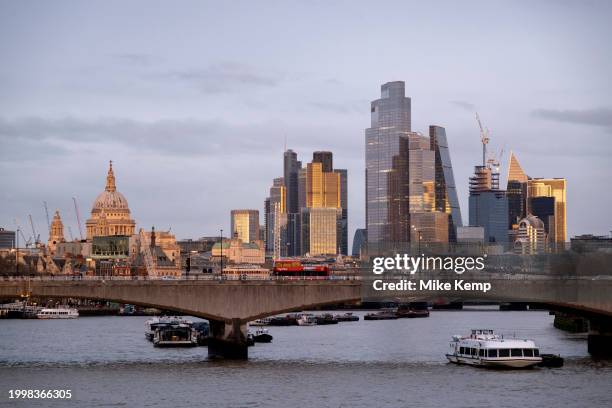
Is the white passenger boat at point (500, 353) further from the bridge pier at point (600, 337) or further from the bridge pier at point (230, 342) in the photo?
the bridge pier at point (230, 342)

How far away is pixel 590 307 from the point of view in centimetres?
11638

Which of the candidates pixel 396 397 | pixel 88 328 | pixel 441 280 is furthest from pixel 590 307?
pixel 88 328

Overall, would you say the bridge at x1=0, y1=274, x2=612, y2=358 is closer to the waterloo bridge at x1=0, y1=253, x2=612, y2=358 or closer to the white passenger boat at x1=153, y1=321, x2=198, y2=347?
the waterloo bridge at x1=0, y1=253, x2=612, y2=358

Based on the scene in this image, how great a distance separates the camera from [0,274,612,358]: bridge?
112125mm

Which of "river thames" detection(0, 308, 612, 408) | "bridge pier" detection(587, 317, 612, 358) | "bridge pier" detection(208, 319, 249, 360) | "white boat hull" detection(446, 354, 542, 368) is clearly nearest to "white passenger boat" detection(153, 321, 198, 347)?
"river thames" detection(0, 308, 612, 408)

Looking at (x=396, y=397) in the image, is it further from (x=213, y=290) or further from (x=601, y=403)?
(x=213, y=290)

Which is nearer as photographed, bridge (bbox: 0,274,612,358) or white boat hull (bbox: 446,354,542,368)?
white boat hull (bbox: 446,354,542,368)

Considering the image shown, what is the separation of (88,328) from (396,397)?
369ft

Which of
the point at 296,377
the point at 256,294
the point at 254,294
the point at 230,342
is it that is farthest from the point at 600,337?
the point at 296,377

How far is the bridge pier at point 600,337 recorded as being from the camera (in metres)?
125

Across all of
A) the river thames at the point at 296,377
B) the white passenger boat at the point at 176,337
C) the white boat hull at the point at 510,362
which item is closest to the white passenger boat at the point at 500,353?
the white boat hull at the point at 510,362

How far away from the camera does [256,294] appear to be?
11488 centimetres

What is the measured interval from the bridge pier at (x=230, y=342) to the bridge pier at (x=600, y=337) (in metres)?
34.5

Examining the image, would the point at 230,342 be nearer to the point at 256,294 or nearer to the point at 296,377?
the point at 256,294
